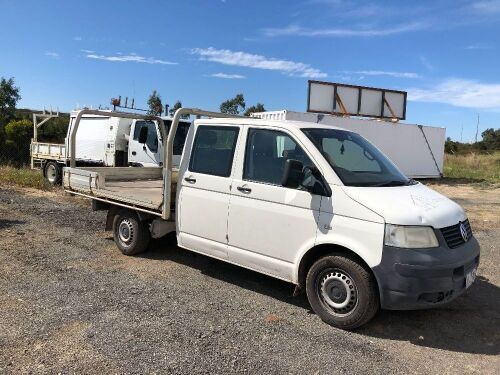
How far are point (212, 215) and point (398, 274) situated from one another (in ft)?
7.38

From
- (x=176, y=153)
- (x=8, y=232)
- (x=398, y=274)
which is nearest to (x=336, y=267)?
(x=398, y=274)

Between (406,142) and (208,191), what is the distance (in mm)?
19691

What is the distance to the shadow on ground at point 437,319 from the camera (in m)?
4.57

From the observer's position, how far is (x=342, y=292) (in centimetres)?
467

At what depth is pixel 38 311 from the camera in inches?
190

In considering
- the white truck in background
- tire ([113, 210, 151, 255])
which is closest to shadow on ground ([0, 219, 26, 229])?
tire ([113, 210, 151, 255])

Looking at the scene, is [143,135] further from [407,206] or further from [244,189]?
[407,206]

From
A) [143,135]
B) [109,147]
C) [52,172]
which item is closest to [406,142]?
[109,147]

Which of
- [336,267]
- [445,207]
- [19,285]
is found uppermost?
[445,207]

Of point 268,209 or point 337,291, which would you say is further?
point 268,209

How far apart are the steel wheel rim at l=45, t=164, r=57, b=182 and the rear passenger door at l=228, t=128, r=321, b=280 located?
13277mm

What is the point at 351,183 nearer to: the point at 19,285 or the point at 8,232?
the point at 19,285

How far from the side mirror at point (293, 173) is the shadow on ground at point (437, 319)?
1.43 m

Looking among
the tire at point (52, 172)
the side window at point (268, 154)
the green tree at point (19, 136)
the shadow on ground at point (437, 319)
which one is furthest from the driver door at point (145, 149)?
the green tree at point (19, 136)
